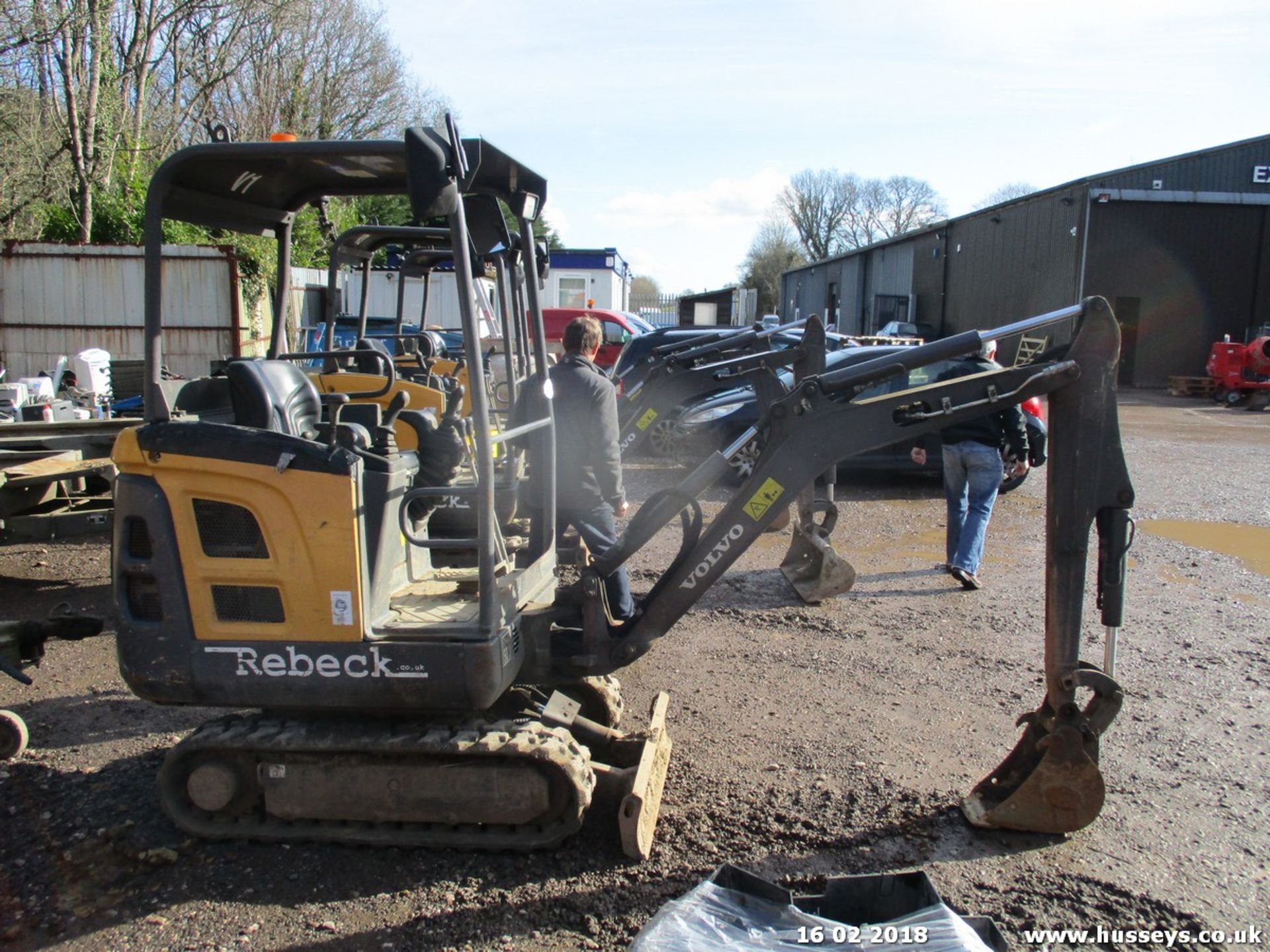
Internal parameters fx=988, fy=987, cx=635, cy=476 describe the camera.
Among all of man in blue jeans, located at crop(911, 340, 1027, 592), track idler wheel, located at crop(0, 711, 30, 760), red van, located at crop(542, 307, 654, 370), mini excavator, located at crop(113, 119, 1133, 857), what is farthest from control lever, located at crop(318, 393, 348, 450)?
red van, located at crop(542, 307, 654, 370)

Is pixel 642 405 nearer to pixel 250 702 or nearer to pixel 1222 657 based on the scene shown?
pixel 1222 657

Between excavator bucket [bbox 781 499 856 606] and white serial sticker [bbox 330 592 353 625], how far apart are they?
4.14m

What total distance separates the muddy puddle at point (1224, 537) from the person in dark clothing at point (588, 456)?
5636mm

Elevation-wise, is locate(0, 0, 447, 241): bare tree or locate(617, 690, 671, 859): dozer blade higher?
locate(0, 0, 447, 241): bare tree

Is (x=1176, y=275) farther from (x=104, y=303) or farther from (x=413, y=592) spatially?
(x=413, y=592)

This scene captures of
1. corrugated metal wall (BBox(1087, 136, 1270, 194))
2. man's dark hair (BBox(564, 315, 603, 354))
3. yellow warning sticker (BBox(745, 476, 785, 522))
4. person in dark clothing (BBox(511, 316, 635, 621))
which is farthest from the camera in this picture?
corrugated metal wall (BBox(1087, 136, 1270, 194))

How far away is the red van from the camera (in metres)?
17.5

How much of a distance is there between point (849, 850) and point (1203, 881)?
125cm

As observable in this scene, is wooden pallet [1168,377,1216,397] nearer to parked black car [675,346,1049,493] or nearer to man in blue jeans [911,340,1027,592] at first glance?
parked black car [675,346,1049,493]

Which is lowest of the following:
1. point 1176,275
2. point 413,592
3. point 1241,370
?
point 413,592

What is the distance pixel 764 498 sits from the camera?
4117 millimetres

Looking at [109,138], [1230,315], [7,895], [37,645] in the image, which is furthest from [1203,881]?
[1230,315]

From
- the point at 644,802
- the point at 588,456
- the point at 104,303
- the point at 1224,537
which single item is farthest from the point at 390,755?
the point at 104,303

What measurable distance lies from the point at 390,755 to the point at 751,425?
6.61m
